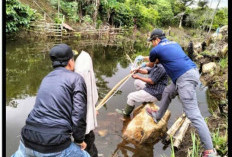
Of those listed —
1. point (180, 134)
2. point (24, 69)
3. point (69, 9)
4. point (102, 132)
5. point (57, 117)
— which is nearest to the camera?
point (57, 117)

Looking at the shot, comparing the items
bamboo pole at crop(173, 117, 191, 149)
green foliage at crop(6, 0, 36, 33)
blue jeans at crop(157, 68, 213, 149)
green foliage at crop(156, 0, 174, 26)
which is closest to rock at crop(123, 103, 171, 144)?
bamboo pole at crop(173, 117, 191, 149)

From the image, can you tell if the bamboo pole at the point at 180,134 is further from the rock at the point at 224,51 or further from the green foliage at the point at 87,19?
the green foliage at the point at 87,19

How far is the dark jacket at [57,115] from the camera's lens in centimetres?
196

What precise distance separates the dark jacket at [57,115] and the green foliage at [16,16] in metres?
12.6

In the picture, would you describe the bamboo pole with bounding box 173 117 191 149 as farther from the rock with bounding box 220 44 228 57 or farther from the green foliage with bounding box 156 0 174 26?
the green foliage with bounding box 156 0 174 26

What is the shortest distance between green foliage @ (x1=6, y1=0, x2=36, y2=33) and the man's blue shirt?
11969mm

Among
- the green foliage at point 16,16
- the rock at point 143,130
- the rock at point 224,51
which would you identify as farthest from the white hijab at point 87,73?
the green foliage at point 16,16

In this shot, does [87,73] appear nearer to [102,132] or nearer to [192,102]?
[192,102]

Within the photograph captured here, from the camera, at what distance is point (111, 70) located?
8.68 meters

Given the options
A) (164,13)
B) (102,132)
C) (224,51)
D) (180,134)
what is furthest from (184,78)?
(164,13)

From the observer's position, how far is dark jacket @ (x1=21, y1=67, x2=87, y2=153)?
1965mm

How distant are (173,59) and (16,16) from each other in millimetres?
12522

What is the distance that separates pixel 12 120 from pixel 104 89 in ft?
8.87

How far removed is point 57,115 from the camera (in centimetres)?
201
